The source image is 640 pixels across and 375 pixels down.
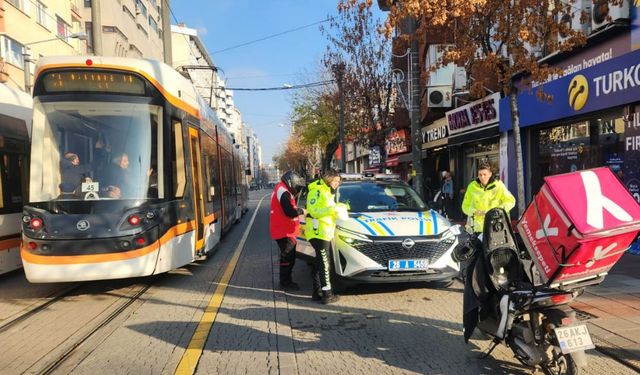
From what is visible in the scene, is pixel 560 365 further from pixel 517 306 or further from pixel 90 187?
pixel 90 187

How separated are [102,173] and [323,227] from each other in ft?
10.1

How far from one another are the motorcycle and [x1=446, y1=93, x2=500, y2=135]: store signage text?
11.4 metres

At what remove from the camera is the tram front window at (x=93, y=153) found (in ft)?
21.9

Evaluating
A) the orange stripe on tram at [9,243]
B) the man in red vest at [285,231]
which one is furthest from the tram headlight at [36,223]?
the man in red vest at [285,231]

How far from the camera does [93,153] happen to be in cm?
680

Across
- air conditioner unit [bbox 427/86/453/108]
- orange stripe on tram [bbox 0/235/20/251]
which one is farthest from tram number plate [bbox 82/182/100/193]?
air conditioner unit [bbox 427/86/453/108]

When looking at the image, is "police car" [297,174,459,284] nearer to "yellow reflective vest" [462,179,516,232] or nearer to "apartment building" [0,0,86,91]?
"yellow reflective vest" [462,179,516,232]

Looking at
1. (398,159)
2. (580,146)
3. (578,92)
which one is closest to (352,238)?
(578,92)

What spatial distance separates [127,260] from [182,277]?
6.09 feet

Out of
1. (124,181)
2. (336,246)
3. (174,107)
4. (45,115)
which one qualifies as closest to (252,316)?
(336,246)

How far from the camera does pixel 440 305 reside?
6141 mm

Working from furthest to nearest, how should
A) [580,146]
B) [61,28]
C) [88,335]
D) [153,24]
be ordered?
[153,24], [61,28], [580,146], [88,335]

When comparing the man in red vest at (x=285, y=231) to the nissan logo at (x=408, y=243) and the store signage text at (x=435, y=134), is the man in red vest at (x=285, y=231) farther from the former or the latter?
the store signage text at (x=435, y=134)

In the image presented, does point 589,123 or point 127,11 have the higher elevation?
point 127,11
